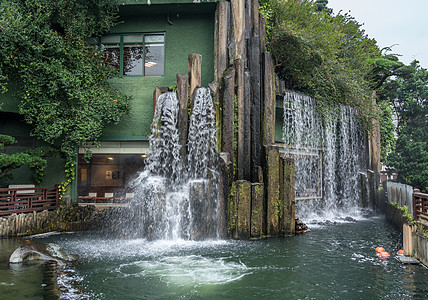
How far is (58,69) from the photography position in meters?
12.2

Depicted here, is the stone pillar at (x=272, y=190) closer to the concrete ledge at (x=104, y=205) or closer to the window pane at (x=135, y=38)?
the concrete ledge at (x=104, y=205)

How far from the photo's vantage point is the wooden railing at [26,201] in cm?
1142

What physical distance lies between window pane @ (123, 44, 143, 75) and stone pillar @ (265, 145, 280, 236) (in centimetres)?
721

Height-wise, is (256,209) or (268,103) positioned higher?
(268,103)

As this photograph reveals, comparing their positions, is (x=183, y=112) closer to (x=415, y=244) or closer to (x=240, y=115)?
(x=240, y=115)

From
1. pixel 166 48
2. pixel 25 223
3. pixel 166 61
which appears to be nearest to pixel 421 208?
pixel 166 61

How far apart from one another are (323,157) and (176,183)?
904 cm

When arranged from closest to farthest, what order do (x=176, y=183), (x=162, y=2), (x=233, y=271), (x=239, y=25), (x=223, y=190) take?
(x=233, y=271) → (x=223, y=190) → (x=176, y=183) → (x=239, y=25) → (x=162, y=2)

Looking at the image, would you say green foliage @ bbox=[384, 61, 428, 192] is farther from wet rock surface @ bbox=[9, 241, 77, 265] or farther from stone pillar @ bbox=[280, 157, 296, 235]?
wet rock surface @ bbox=[9, 241, 77, 265]

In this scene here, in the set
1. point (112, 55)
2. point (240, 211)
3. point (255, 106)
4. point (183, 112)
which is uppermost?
point (112, 55)

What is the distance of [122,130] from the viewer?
14188 millimetres

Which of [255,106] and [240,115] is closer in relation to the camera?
[240,115]

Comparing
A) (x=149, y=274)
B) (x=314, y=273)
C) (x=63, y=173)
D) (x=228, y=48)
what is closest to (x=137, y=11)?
(x=228, y=48)

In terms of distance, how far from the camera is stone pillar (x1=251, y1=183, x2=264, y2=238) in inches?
411
